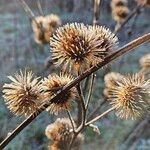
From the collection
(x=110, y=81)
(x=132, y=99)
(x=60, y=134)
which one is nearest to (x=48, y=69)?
(x=110, y=81)

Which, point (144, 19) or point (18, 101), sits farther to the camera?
point (144, 19)

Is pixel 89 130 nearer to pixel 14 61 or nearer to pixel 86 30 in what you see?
pixel 14 61

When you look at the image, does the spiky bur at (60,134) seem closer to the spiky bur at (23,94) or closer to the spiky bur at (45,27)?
the spiky bur at (23,94)

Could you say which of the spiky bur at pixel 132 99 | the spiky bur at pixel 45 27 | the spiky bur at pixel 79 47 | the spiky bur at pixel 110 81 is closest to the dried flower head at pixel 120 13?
the spiky bur at pixel 45 27

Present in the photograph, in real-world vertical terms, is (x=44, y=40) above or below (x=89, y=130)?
above

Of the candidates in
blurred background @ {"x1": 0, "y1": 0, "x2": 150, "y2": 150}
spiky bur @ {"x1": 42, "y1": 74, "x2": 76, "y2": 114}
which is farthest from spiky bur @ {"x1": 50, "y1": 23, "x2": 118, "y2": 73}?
blurred background @ {"x1": 0, "y1": 0, "x2": 150, "y2": 150}

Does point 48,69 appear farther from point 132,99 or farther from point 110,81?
point 132,99

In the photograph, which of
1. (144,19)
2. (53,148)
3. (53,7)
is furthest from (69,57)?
(144,19)
